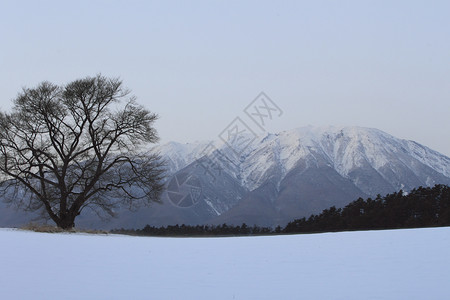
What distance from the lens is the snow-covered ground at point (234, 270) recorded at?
38.7 feet

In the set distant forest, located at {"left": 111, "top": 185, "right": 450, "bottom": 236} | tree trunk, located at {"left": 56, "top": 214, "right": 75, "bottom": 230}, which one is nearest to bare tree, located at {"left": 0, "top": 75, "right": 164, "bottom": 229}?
tree trunk, located at {"left": 56, "top": 214, "right": 75, "bottom": 230}

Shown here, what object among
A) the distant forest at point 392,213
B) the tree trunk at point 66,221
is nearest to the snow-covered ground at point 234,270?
the tree trunk at point 66,221

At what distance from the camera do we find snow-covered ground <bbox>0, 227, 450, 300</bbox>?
38.7 ft

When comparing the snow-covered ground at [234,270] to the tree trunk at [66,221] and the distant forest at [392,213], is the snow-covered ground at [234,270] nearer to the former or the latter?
the tree trunk at [66,221]

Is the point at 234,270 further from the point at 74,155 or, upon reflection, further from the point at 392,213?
the point at 392,213

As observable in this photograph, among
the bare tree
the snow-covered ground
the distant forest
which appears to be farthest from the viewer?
the distant forest

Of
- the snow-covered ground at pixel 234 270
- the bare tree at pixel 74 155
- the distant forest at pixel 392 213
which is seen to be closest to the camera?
the snow-covered ground at pixel 234 270

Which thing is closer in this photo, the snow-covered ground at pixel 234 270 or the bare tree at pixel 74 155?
the snow-covered ground at pixel 234 270

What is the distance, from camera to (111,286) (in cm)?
1234

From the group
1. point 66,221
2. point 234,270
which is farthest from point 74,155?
point 234,270

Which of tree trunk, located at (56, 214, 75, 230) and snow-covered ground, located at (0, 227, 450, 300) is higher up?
tree trunk, located at (56, 214, 75, 230)

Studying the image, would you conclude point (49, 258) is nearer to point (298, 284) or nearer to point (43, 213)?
point (298, 284)

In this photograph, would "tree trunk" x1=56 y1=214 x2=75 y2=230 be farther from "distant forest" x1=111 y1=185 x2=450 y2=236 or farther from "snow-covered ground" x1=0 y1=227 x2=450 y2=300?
"distant forest" x1=111 y1=185 x2=450 y2=236

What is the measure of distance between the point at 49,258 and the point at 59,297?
461 centimetres
